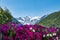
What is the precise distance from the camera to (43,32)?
9062mm

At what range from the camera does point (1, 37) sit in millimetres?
8023

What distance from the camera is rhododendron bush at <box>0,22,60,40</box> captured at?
8.41 meters

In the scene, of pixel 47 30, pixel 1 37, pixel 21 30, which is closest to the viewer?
pixel 1 37

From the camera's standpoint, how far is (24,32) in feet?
28.2

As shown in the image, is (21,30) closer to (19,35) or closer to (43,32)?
(19,35)

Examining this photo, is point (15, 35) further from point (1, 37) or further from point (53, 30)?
point (53, 30)

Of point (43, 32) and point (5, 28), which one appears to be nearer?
point (5, 28)

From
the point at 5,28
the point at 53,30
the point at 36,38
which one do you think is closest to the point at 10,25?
the point at 5,28

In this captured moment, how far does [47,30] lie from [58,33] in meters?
0.41

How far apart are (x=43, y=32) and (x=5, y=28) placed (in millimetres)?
1240

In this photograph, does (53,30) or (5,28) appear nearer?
(5,28)

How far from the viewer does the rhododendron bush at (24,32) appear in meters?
8.41

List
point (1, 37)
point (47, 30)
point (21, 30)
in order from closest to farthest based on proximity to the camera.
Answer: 1. point (1, 37)
2. point (21, 30)
3. point (47, 30)

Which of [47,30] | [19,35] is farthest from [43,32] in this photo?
[19,35]
